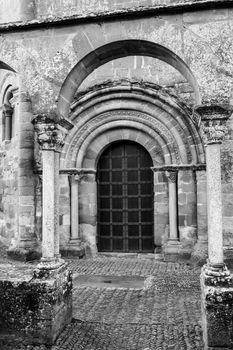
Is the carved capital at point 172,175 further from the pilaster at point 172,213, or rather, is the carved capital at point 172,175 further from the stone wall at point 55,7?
the stone wall at point 55,7

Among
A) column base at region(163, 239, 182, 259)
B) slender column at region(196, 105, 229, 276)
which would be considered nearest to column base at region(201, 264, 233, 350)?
slender column at region(196, 105, 229, 276)

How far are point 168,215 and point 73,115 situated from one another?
371cm

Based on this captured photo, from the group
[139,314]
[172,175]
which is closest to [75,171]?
[172,175]

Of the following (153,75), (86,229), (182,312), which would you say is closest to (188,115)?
(153,75)

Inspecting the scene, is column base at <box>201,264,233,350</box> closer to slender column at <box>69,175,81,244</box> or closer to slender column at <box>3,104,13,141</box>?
slender column at <box>69,175,81,244</box>

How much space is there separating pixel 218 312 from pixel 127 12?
3843 millimetres

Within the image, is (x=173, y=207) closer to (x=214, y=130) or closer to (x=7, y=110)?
(x=214, y=130)

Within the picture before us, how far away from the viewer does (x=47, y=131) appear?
492cm

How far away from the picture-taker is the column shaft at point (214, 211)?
4.45 m

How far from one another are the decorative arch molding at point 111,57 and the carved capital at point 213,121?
36cm

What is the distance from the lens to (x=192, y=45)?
4.70 metres

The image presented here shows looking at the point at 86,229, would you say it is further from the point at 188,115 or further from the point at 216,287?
the point at 216,287

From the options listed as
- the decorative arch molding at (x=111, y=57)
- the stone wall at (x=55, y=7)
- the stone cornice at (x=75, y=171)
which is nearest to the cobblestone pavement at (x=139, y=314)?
the stone cornice at (x=75, y=171)

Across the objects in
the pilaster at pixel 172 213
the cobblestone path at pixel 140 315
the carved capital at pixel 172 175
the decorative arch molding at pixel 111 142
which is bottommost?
the cobblestone path at pixel 140 315
